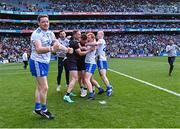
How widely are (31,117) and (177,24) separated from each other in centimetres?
7412

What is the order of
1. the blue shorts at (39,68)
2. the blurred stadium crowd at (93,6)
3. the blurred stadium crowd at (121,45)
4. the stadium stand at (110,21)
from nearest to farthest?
1. the blue shorts at (39,68)
2. the blurred stadium crowd at (121,45)
3. the stadium stand at (110,21)
4. the blurred stadium crowd at (93,6)

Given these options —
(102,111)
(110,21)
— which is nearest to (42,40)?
(102,111)

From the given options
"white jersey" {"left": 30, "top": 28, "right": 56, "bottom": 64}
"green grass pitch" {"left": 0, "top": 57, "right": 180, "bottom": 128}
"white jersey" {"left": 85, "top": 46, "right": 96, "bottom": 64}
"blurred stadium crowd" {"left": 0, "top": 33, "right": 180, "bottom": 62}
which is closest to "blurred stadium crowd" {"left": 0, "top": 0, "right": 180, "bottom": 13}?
"blurred stadium crowd" {"left": 0, "top": 33, "right": 180, "bottom": 62}

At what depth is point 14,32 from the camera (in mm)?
63469

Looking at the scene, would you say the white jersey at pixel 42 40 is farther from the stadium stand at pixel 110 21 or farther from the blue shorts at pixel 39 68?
the stadium stand at pixel 110 21

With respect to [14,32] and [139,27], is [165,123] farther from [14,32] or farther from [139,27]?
[139,27]

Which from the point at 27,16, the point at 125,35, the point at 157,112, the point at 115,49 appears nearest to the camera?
the point at 157,112

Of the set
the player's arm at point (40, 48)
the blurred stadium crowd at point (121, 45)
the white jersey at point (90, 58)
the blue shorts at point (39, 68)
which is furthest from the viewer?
the blurred stadium crowd at point (121, 45)

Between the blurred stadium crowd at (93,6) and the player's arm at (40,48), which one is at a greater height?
the blurred stadium crowd at (93,6)

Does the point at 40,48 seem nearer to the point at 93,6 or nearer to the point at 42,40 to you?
the point at 42,40

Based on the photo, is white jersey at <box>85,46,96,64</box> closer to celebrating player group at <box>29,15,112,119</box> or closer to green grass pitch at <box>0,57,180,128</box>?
celebrating player group at <box>29,15,112,119</box>

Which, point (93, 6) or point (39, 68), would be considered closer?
point (39, 68)

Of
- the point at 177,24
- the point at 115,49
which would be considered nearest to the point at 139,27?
the point at 177,24

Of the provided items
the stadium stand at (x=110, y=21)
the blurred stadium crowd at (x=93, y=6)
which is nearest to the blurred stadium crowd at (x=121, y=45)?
the stadium stand at (x=110, y=21)
